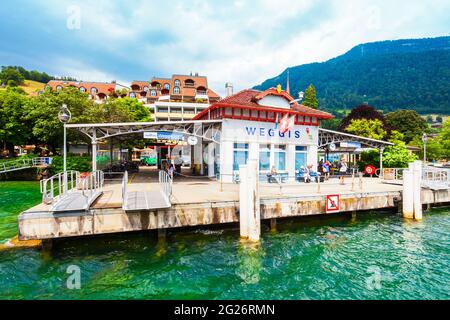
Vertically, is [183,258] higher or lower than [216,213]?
lower

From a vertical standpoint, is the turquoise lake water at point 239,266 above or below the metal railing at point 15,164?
below

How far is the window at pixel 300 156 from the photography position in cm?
1894

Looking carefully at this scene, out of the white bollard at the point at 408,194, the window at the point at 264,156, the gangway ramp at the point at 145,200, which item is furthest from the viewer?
the window at the point at 264,156

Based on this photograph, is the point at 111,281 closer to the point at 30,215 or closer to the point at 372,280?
the point at 30,215

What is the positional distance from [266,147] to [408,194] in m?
8.46

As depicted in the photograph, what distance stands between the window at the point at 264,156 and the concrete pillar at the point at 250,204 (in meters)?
8.17

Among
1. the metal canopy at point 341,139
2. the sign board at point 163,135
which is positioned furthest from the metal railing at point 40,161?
the metal canopy at point 341,139

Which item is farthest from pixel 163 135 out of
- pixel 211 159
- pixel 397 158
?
pixel 397 158

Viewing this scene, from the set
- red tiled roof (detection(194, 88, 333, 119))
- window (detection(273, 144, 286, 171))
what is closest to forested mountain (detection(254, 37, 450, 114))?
red tiled roof (detection(194, 88, 333, 119))

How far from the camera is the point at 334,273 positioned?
300 inches

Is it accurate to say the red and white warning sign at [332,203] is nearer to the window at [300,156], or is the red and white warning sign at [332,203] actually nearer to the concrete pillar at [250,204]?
the concrete pillar at [250,204]

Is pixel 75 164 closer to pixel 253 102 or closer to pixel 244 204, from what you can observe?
pixel 253 102
